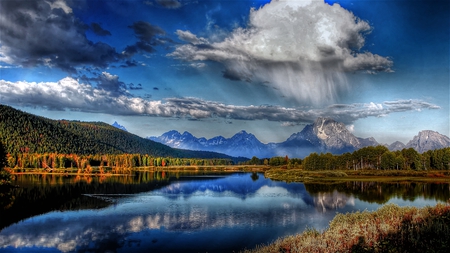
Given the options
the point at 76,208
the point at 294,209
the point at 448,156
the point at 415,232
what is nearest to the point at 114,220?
the point at 76,208

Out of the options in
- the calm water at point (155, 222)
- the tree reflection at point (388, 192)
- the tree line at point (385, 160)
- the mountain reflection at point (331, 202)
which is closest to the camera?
the calm water at point (155, 222)

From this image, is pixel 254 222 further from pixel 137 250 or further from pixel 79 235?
pixel 79 235

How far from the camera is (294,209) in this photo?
5962 centimetres

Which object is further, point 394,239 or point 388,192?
point 388,192

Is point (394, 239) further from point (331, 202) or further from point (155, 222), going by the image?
point (331, 202)

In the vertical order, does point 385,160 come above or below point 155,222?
above

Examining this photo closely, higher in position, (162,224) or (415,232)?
(415,232)

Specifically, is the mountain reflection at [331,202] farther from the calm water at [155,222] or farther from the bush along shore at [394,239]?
the bush along shore at [394,239]

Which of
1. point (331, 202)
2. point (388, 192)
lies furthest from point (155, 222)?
point (388, 192)

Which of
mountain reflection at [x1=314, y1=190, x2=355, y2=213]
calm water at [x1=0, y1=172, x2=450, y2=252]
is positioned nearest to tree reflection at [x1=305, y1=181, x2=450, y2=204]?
calm water at [x1=0, y1=172, x2=450, y2=252]

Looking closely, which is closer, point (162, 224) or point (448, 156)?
point (162, 224)

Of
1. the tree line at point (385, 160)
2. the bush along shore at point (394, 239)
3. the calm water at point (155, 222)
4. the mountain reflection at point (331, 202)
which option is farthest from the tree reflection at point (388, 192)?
the tree line at point (385, 160)

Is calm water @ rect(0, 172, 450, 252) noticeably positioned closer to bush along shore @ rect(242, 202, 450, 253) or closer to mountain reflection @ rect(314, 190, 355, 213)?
mountain reflection @ rect(314, 190, 355, 213)

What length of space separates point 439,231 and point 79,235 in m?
38.0
